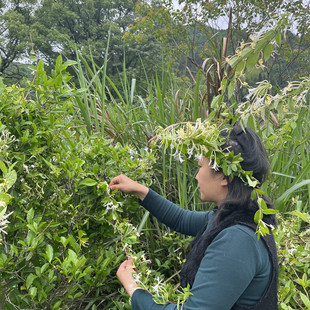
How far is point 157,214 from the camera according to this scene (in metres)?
1.81

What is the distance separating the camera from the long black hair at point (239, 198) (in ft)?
4.15

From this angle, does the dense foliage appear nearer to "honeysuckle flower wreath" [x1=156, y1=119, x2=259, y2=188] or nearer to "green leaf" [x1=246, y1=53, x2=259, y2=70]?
"green leaf" [x1=246, y1=53, x2=259, y2=70]

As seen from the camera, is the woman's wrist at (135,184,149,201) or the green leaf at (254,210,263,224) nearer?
the green leaf at (254,210,263,224)

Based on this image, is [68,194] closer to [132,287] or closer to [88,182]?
A: [88,182]

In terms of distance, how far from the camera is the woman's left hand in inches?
50.3

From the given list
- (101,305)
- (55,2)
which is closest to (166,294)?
(101,305)

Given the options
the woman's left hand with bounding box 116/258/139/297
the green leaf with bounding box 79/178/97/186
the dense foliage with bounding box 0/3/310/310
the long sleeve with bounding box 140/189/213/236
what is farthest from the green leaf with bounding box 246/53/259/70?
the long sleeve with bounding box 140/189/213/236

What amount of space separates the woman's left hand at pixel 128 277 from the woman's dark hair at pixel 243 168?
39 cm

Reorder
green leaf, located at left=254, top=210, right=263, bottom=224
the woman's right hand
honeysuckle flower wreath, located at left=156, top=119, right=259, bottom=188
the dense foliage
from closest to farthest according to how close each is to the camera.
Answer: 1. green leaf, located at left=254, top=210, right=263, bottom=224
2. honeysuckle flower wreath, located at left=156, top=119, right=259, bottom=188
3. the dense foliage
4. the woman's right hand

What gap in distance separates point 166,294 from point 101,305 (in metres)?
0.78

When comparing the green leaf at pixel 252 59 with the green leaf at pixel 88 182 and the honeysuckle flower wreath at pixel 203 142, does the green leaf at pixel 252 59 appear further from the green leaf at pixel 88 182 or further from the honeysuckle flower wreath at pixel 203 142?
the green leaf at pixel 88 182

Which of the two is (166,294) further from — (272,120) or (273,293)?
(272,120)

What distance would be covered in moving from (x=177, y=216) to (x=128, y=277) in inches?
23.1

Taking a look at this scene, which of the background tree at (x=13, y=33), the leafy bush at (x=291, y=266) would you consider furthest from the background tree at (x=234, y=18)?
the background tree at (x=13, y=33)
